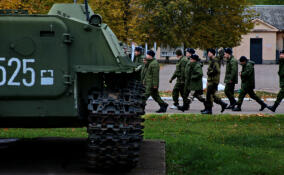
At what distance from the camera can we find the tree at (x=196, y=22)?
49.6 metres

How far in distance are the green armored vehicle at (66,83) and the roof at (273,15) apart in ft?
220

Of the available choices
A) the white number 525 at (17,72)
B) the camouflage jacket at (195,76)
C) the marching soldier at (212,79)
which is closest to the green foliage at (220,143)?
the marching soldier at (212,79)

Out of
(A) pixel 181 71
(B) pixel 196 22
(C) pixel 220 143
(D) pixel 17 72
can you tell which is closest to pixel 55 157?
(D) pixel 17 72

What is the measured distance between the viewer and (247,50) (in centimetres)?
7000

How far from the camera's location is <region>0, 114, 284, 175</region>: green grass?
832 cm

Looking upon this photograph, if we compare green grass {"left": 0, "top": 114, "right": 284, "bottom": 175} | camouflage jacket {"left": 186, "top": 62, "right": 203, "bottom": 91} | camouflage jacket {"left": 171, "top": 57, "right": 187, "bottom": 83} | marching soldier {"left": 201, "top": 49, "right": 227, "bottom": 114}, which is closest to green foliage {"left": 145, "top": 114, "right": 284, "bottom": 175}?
green grass {"left": 0, "top": 114, "right": 284, "bottom": 175}

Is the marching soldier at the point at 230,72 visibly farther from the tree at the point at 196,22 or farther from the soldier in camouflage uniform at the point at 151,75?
the tree at the point at 196,22

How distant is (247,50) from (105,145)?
210 feet

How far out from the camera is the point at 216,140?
433 inches

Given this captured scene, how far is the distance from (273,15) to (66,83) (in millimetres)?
70911

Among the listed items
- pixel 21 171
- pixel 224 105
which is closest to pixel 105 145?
pixel 21 171

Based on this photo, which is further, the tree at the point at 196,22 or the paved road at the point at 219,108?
the tree at the point at 196,22

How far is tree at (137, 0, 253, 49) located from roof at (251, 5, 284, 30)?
22812mm

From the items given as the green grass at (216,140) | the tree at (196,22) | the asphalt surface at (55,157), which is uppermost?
the tree at (196,22)
